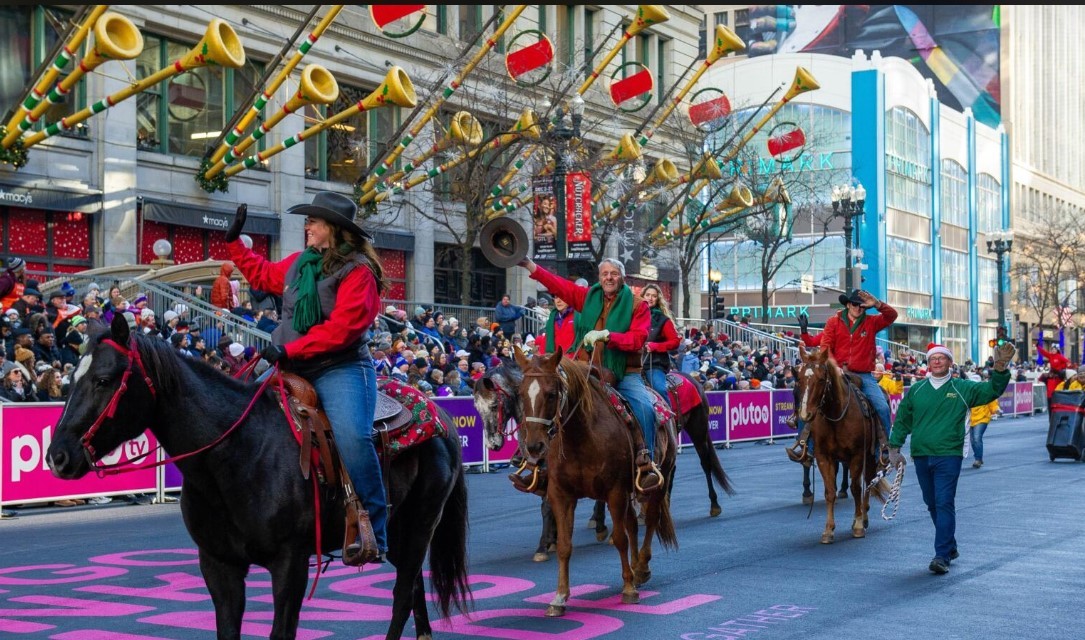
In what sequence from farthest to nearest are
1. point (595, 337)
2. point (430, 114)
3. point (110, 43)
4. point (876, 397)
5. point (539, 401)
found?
1. point (430, 114)
2. point (110, 43)
3. point (876, 397)
4. point (595, 337)
5. point (539, 401)

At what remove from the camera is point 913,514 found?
48.6 ft

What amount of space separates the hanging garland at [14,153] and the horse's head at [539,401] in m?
18.9

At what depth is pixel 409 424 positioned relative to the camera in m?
7.08

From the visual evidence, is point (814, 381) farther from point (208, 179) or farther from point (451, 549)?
point (208, 179)

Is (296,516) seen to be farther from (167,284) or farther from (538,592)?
(167,284)

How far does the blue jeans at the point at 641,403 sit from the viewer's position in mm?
10078

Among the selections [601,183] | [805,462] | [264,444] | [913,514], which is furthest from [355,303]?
[601,183]

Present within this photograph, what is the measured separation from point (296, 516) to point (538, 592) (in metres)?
3.90

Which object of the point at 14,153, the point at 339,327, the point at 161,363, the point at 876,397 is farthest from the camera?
the point at 14,153

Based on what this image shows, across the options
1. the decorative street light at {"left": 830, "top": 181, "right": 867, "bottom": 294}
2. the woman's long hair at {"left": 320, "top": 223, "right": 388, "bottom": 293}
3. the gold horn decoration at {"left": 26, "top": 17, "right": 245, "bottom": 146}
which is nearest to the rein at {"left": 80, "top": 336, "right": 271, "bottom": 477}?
the woman's long hair at {"left": 320, "top": 223, "right": 388, "bottom": 293}

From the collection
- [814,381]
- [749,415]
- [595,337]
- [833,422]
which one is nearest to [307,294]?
[595,337]

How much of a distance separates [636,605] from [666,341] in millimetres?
4344

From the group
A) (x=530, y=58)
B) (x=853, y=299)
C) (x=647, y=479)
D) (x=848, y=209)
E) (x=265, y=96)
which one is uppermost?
(x=530, y=58)

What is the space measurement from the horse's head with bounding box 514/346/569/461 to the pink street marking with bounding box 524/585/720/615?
4.47ft
